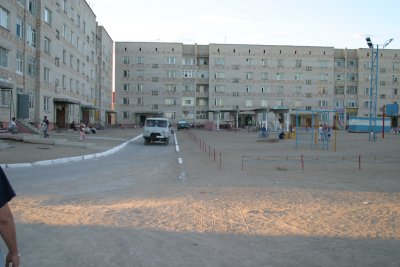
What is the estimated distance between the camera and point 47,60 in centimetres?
4069

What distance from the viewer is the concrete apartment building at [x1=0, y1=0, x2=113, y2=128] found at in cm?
3206

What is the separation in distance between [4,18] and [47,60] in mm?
9409

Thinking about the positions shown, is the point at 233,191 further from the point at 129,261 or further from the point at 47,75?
the point at 47,75

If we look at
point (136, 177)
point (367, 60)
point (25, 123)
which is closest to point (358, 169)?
point (136, 177)

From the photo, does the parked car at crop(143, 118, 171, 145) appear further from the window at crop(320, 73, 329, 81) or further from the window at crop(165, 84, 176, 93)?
the window at crop(320, 73, 329, 81)

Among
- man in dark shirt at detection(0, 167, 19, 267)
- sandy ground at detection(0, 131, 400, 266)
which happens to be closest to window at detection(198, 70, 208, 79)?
sandy ground at detection(0, 131, 400, 266)

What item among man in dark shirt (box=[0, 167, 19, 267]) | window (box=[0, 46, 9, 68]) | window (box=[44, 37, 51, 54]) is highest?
window (box=[44, 37, 51, 54])

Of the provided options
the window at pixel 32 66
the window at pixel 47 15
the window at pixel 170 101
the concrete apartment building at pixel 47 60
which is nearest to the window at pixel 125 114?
the window at pixel 170 101

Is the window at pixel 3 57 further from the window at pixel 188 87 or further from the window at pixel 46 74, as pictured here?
the window at pixel 188 87

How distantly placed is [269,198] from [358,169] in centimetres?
798

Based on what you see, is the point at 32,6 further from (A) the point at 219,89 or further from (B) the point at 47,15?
(A) the point at 219,89

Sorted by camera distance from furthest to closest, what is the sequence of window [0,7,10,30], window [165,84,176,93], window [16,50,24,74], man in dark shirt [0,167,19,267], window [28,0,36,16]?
window [165,84,176,93] < window [28,0,36,16] < window [16,50,24,74] < window [0,7,10,30] < man in dark shirt [0,167,19,267]

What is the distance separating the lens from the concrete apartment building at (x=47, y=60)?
32.1 m

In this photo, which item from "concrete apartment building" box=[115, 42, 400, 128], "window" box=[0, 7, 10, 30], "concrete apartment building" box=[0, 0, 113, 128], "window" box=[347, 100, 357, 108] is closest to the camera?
"window" box=[0, 7, 10, 30]
